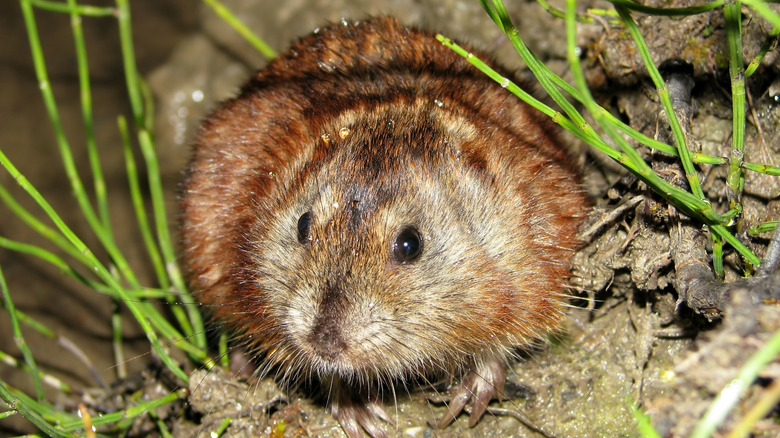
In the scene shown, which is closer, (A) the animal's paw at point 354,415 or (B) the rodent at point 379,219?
(B) the rodent at point 379,219

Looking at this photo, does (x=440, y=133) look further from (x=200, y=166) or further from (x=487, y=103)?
(x=200, y=166)

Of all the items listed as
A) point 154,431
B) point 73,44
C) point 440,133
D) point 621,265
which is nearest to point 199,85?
point 73,44

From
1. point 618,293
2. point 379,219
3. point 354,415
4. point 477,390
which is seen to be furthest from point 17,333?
point 618,293

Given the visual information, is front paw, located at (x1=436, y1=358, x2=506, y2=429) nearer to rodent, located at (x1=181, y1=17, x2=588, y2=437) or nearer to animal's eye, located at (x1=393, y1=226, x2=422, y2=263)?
rodent, located at (x1=181, y1=17, x2=588, y2=437)

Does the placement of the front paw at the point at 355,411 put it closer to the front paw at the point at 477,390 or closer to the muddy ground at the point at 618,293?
the muddy ground at the point at 618,293

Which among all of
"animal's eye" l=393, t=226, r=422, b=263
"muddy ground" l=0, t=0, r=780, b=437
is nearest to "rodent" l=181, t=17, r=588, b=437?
"animal's eye" l=393, t=226, r=422, b=263

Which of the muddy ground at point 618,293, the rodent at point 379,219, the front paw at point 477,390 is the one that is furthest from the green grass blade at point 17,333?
the front paw at point 477,390

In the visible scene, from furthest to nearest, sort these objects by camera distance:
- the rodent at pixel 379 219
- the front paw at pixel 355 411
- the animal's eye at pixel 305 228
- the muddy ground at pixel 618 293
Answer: the front paw at pixel 355 411, the muddy ground at pixel 618 293, the animal's eye at pixel 305 228, the rodent at pixel 379 219

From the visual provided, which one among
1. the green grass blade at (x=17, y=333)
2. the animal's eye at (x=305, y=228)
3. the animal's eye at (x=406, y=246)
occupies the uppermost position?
the animal's eye at (x=305, y=228)

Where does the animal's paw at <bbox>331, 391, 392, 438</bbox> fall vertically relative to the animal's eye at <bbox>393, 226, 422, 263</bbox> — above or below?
below
